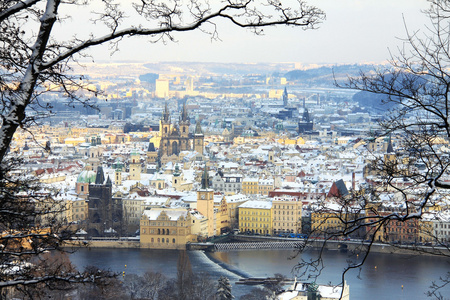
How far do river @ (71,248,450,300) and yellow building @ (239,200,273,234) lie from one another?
298 cm

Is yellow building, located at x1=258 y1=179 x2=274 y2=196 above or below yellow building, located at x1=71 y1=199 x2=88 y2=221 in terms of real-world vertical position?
above

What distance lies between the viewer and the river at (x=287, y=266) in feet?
49.1

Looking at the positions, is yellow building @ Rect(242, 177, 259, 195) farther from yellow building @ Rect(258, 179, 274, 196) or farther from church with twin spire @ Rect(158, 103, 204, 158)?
church with twin spire @ Rect(158, 103, 204, 158)

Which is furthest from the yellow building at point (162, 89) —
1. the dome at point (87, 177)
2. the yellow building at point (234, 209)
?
the yellow building at point (234, 209)

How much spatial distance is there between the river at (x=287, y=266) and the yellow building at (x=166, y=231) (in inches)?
21.8

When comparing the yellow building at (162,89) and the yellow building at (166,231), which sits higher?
the yellow building at (162,89)

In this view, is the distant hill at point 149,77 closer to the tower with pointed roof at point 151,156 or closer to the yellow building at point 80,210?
the tower with pointed roof at point 151,156

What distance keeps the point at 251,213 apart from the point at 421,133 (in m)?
21.4

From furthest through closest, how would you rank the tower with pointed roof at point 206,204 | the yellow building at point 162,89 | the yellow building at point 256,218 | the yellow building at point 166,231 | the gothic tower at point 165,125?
the yellow building at point 162,89 → the gothic tower at point 165,125 → the yellow building at point 256,218 → the tower with pointed roof at point 206,204 → the yellow building at point 166,231

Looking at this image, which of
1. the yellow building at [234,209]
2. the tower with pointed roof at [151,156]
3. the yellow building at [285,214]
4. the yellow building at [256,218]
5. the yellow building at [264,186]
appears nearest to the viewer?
A: the yellow building at [285,214]

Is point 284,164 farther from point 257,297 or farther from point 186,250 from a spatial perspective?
point 257,297

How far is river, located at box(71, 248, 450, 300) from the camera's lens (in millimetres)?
14961

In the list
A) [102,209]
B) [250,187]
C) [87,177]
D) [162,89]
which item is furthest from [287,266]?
[162,89]

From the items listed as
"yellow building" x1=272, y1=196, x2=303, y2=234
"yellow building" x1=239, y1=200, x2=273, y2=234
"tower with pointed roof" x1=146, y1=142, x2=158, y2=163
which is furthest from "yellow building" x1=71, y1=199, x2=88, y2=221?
"tower with pointed roof" x1=146, y1=142, x2=158, y2=163
